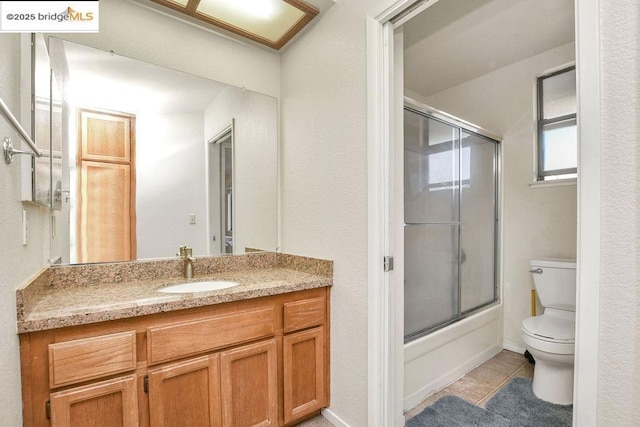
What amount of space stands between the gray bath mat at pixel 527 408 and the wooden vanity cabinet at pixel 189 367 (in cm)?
114

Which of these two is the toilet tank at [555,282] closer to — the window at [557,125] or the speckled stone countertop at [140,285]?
the window at [557,125]

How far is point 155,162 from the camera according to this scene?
178cm

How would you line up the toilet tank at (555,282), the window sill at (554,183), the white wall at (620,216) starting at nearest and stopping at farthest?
the white wall at (620,216) < the toilet tank at (555,282) < the window sill at (554,183)

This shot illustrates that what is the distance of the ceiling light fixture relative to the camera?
1.70 metres

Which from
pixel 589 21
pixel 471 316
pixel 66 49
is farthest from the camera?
pixel 471 316

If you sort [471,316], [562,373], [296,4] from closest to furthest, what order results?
[296,4] → [562,373] → [471,316]

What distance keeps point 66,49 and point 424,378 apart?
2.78m

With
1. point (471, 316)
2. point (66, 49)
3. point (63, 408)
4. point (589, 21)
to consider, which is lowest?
point (471, 316)

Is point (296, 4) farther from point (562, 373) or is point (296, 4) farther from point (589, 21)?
point (562, 373)

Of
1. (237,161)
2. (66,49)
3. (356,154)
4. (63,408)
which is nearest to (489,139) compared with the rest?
(356,154)

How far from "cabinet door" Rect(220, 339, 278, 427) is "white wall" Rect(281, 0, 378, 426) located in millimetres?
384

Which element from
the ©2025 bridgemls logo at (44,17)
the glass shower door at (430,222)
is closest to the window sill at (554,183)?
the glass shower door at (430,222)

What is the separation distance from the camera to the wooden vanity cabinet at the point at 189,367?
1047 millimetres

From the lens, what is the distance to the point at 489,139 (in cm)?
282
